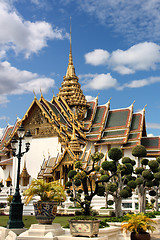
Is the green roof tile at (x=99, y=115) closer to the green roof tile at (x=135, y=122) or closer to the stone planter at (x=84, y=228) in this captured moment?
the green roof tile at (x=135, y=122)

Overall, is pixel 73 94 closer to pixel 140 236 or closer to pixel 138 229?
pixel 138 229

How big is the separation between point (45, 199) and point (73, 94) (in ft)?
85.5

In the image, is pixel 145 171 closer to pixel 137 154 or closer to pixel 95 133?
pixel 137 154

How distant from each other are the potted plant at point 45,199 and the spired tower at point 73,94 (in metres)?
22.8

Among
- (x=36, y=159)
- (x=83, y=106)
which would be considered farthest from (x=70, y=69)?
(x=36, y=159)

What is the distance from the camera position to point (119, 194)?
11.9m

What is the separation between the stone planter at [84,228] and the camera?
5.92m

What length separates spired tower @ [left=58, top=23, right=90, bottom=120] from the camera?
102 ft

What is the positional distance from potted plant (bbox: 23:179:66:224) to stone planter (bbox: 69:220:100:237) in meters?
0.64

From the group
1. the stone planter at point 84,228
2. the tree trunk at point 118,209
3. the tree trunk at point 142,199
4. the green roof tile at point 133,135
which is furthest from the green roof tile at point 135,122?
the stone planter at point 84,228

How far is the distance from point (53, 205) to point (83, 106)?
24.9 metres

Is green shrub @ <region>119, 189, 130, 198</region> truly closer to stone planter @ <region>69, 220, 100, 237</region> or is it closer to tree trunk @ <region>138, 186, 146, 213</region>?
tree trunk @ <region>138, 186, 146, 213</region>

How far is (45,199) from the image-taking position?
22.8 ft

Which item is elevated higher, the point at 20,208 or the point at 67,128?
the point at 67,128
